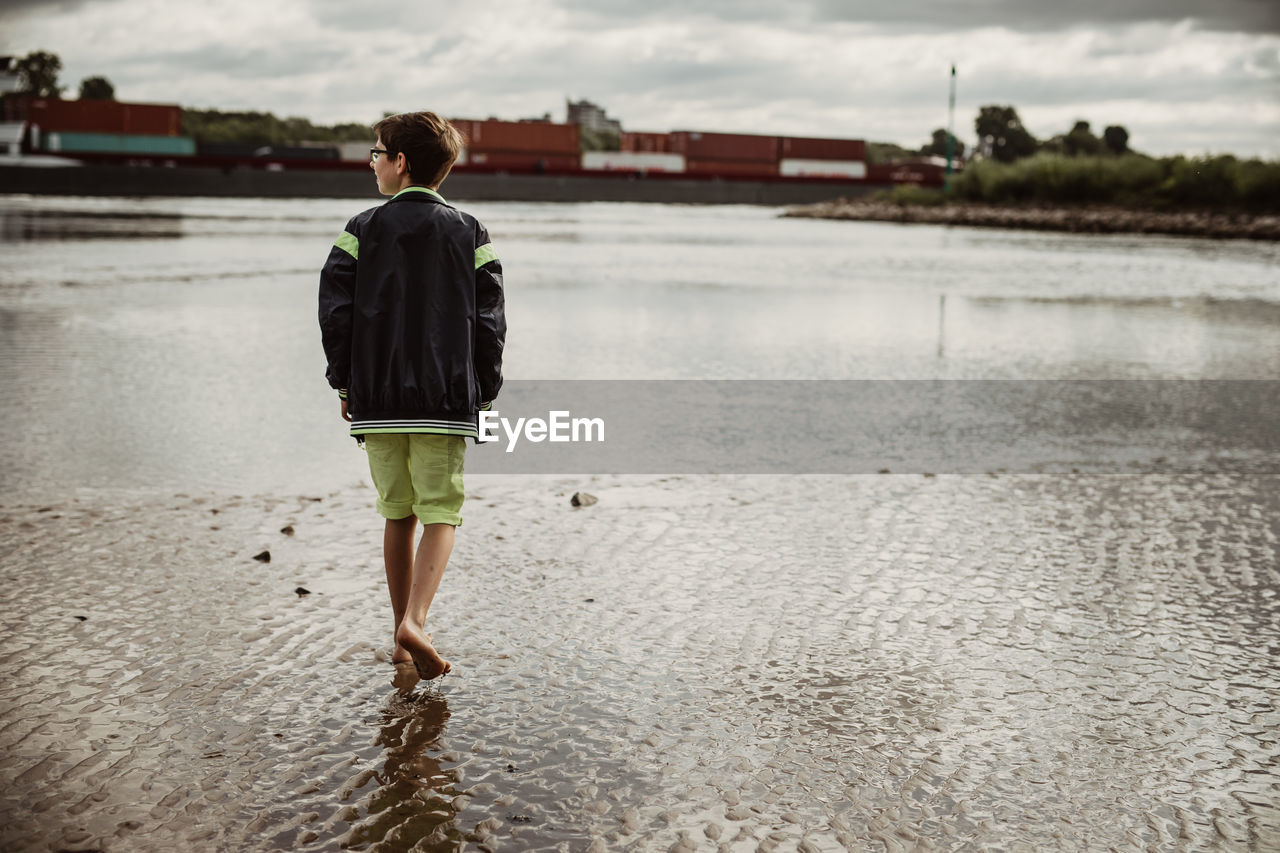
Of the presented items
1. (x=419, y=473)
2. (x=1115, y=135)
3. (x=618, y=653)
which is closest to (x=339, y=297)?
(x=419, y=473)

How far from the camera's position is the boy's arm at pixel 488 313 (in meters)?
3.03

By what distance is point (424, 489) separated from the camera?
3094mm

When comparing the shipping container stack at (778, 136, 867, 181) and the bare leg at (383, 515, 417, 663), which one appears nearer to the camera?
the bare leg at (383, 515, 417, 663)

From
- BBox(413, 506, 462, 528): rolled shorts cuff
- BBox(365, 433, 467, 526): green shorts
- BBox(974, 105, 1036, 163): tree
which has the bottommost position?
BBox(413, 506, 462, 528): rolled shorts cuff

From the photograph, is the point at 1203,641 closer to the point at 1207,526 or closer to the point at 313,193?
the point at 1207,526

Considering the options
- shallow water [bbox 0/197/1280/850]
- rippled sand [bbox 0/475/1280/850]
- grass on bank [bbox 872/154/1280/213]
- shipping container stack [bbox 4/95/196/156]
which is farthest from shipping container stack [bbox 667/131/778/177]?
rippled sand [bbox 0/475/1280/850]

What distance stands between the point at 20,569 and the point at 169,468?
4.92ft

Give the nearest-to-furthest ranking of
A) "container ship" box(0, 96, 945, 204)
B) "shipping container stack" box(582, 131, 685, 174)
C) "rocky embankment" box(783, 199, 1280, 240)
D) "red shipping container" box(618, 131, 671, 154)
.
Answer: "rocky embankment" box(783, 199, 1280, 240)
"container ship" box(0, 96, 945, 204)
"shipping container stack" box(582, 131, 685, 174)
"red shipping container" box(618, 131, 671, 154)

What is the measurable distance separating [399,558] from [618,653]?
652 mm


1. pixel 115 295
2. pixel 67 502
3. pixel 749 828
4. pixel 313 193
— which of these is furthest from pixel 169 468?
pixel 313 193

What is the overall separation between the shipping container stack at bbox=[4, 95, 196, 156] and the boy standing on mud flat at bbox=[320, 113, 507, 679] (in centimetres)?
7946

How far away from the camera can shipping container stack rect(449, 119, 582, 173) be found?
267 feet

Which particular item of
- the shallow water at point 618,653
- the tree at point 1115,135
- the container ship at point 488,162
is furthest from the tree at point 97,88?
the shallow water at point 618,653

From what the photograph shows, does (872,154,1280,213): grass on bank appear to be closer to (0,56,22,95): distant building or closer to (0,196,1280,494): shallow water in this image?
(0,196,1280,494): shallow water
